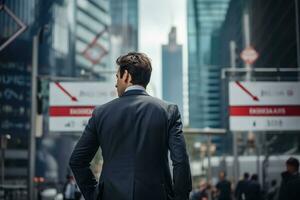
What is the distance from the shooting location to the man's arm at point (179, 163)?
3.53 meters

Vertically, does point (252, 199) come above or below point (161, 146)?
below

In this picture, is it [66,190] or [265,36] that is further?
[265,36]

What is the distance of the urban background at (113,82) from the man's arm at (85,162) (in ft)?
3.11

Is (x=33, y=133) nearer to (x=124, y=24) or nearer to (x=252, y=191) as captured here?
(x=252, y=191)

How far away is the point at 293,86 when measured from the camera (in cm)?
1916

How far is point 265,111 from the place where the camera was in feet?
62.0

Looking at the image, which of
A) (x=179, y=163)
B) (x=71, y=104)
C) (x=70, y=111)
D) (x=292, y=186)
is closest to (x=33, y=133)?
(x=70, y=111)

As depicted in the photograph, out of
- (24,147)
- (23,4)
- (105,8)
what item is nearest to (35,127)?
(23,4)

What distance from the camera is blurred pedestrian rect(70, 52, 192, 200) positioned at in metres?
3.51

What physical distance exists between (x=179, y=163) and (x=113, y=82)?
1722 cm

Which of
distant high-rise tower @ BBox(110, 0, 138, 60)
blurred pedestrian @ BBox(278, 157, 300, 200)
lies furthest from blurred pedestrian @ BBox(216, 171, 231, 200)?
distant high-rise tower @ BBox(110, 0, 138, 60)

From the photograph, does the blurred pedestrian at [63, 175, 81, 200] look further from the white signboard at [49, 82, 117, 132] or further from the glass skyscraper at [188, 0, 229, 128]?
the glass skyscraper at [188, 0, 229, 128]

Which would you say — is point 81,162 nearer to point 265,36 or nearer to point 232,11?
point 265,36

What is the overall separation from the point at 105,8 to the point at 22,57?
52402 mm
